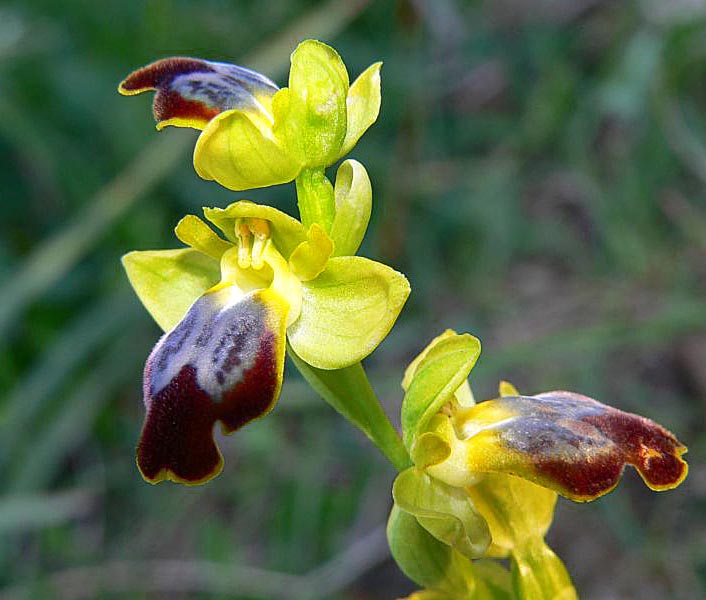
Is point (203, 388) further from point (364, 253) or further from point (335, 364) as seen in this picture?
point (364, 253)

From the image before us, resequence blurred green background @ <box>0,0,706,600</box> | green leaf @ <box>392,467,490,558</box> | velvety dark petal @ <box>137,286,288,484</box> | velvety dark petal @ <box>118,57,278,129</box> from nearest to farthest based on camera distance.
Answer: velvety dark petal @ <box>137,286,288,484</box> < green leaf @ <box>392,467,490,558</box> < velvety dark petal @ <box>118,57,278,129</box> < blurred green background @ <box>0,0,706,600</box>

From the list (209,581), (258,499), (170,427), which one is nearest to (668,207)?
(258,499)

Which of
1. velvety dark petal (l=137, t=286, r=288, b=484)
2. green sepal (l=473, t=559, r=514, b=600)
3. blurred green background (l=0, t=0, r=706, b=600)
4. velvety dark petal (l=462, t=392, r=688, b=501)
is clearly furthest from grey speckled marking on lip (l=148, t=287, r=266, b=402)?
blurred green background (l=0, t=0, r=706, b=600)

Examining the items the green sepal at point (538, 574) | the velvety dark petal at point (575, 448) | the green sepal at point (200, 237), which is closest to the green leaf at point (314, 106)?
the green sepal at point (200, 237)

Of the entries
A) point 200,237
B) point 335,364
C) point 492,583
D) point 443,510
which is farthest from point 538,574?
point 200,237

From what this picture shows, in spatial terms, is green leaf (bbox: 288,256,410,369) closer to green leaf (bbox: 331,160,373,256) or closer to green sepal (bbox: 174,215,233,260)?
green leaf (bbox: 331,160,373,256)

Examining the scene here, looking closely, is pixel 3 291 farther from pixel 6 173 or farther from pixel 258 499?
pixel 258 499
